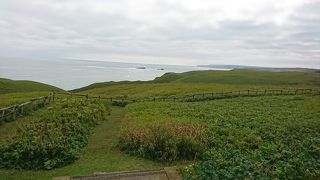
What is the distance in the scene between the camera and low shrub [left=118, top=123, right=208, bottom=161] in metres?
14.8

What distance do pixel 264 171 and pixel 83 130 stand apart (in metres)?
12.1

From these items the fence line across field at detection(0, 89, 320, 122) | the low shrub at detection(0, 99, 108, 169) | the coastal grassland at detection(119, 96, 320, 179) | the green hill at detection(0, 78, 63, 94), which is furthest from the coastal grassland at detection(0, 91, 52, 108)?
the coastal grassland at detection(119, 96, 320, 179)

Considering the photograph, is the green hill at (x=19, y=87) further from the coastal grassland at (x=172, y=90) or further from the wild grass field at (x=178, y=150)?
the wild grass field at (x=178, y=150)

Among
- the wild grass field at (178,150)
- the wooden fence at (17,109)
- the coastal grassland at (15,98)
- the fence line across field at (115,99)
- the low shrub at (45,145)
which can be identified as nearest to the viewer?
the wild grass field at (178,150)

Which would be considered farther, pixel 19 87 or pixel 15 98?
pixel 19 87

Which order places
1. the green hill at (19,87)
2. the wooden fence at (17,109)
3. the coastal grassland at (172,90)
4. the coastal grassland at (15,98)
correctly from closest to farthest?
the wooden fence at (17,109), the coastal grassland at (15,98), the coastal grassland at (172,90), the green hill at (19,87)

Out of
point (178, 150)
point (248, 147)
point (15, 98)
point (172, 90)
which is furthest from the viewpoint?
point (172, 90)

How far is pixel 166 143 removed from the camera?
15.0 m

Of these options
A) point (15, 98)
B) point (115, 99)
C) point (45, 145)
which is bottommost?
point (15, 98)

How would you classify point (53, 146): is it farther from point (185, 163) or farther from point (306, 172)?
point (306, 172)

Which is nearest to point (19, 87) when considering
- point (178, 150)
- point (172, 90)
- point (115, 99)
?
point (172, 90)

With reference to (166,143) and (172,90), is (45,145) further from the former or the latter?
(172,90)

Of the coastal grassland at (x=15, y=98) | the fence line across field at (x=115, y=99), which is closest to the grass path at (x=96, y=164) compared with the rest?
the fence line across field at (x=115, y=99)

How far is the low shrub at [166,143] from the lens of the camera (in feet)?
48.5
